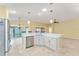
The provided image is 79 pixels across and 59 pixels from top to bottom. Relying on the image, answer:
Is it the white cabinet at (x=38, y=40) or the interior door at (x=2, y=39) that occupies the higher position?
the interior door at (x=2, y=39)

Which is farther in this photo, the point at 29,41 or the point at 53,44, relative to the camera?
the point at 29,41

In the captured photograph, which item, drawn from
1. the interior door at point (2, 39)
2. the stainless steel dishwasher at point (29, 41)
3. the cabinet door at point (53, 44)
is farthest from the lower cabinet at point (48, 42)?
the interior door at point (2, 39)

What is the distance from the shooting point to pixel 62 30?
16.9 feet

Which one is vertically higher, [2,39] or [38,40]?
[2,39]

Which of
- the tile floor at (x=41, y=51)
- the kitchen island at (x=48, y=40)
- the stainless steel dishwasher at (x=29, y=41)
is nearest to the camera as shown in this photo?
the tile floor at (x=41, y=51)

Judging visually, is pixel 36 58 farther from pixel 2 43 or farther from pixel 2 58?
pixel 2 43

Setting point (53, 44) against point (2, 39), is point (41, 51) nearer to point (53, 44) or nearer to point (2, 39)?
point (53, 44)

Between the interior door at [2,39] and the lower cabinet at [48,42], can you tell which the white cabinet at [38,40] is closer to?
the lower cabinet at [48,42]

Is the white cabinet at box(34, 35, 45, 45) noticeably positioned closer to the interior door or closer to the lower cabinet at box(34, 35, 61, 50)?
the lower cabinet at box(34, 35, 61, 50)

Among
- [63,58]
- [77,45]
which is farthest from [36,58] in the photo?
[77,45]

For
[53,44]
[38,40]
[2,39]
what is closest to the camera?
[2,39]

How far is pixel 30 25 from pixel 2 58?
10.5 feet

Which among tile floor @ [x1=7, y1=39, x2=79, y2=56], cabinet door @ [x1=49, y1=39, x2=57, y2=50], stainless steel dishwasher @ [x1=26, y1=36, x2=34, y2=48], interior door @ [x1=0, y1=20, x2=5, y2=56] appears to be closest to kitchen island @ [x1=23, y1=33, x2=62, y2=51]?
cabinet door @ [x1=49, y1=39, x2=57, y2=50]

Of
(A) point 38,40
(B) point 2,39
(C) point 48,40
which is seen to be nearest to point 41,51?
(C) point 48,40
